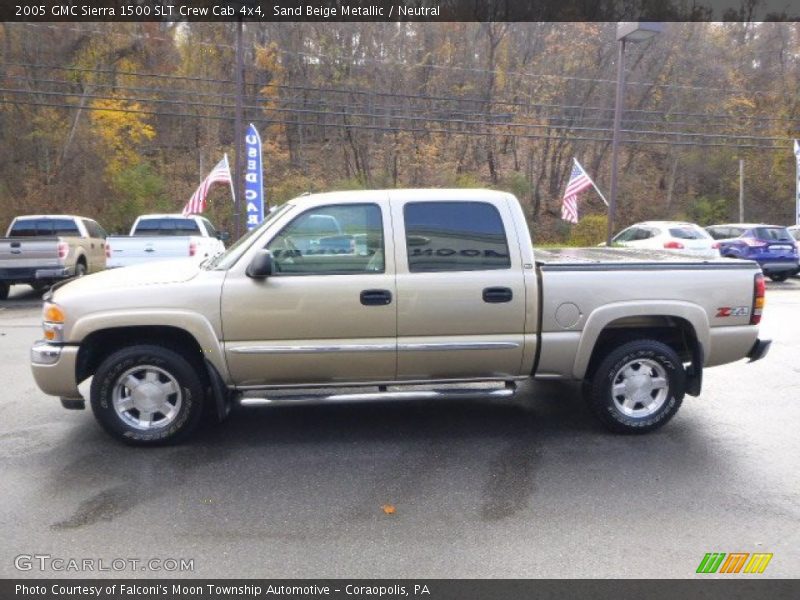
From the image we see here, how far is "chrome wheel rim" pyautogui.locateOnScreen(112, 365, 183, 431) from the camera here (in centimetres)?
477

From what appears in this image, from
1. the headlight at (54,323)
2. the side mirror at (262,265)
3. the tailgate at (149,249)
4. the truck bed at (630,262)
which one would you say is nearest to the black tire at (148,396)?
the headlight at (54,323)

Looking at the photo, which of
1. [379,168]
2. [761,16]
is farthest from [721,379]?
[761,16]

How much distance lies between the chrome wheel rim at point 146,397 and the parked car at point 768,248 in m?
18.2

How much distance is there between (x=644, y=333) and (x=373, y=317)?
7.49ft

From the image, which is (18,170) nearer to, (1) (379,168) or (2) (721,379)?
(1) (379,168)

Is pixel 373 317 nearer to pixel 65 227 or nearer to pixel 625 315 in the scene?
pixel 625 315

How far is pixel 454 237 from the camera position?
489 centimetres

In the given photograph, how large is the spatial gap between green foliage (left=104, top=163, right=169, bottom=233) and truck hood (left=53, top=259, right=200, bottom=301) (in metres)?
26.5

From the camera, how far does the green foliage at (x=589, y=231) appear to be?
3275cm

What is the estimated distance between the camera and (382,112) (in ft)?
119

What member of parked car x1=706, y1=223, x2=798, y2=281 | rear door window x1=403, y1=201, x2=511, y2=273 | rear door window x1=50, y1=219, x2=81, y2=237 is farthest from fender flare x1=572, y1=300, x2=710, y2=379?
parked car x1=706, y1=223, x2=798, y2=281

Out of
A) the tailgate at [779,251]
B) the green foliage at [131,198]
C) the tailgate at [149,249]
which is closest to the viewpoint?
the tailgate at [149,249]

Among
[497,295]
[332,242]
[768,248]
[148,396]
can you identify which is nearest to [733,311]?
[497,295]

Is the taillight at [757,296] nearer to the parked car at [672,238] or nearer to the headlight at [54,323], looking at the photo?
the headlight at [54,323]
